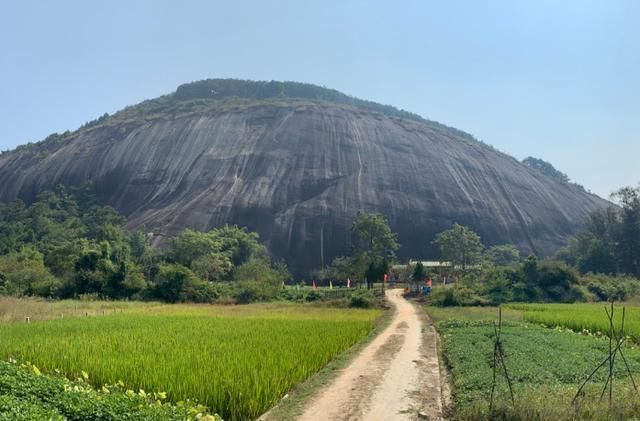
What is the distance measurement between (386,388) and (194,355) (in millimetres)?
5920

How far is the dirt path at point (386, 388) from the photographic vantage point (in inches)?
465

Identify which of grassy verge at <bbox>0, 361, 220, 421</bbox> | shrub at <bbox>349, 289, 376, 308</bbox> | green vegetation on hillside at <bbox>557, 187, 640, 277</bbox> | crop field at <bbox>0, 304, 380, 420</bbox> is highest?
green vegetation on hillside at <bbox>557, 187, 640, 277</bbox>

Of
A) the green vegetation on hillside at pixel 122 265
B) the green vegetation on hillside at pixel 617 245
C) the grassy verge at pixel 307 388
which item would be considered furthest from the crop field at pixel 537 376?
the green vegetation on hillside at pixel 617 245

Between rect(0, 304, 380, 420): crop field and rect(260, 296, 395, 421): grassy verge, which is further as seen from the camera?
rect(0, 304, 380, 420): crop field

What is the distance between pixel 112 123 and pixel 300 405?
143 meters

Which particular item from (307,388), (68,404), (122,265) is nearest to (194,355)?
(307,388)

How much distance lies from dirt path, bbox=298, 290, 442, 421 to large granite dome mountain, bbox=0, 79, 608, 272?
6687cm

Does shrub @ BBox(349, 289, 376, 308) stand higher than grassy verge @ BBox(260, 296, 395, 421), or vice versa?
grassy verge @ BBox(260, 296, 395, 421)

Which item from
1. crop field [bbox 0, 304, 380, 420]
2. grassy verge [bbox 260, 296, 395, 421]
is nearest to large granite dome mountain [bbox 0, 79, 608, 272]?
crop field [bbox 0, 304, 380, 420]

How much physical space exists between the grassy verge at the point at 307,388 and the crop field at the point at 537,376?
11.7 ft

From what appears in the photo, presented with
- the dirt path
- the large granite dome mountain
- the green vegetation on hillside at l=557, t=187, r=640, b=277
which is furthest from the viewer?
the large granite dome mountain

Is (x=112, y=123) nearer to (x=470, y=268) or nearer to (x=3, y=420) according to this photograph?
(x=470, y=268)

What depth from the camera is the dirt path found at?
11812 millimetres

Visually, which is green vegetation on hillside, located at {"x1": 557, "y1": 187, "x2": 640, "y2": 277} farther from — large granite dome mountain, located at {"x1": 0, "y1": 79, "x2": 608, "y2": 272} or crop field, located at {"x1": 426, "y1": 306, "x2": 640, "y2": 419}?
crop field, located at {"x1": 426, "y1": 306, "x2": 640, "y2": 419}
